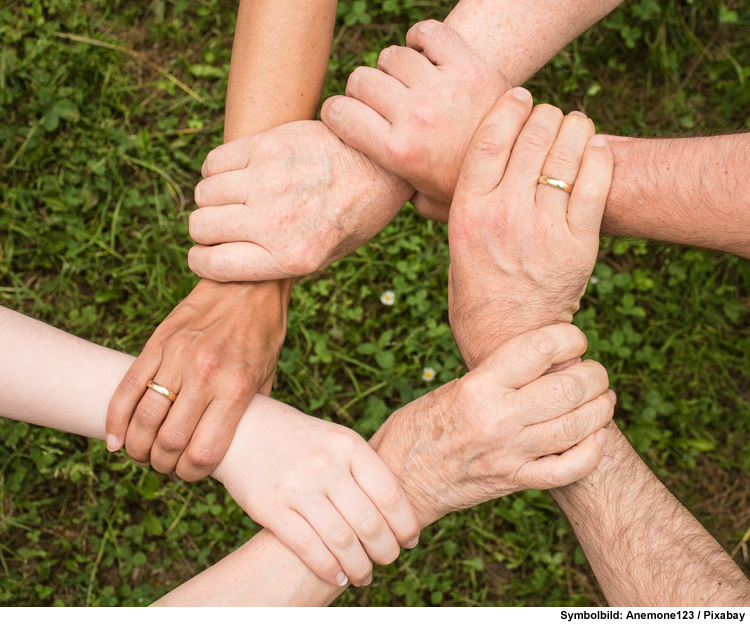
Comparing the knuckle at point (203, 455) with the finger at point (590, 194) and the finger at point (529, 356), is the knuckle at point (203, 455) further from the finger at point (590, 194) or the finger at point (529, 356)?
the finger at point (590, 194)

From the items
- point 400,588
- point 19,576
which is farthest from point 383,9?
point 19,576

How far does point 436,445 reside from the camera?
196 centimetres

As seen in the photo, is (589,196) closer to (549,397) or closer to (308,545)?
(549,397)

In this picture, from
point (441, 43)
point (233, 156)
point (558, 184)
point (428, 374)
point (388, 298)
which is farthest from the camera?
point (388, 298)

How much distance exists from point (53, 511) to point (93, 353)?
1.39 m

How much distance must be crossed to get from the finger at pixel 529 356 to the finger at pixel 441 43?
0.97 metres

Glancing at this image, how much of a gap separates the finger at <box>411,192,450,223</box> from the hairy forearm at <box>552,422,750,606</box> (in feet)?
3.23

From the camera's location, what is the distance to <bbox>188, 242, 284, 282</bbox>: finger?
7.04 ft

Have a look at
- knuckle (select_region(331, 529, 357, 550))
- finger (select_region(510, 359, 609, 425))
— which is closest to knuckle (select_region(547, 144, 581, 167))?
finger (select_region(510, 359, 609, 425))

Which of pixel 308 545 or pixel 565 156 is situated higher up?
pixel 565 156

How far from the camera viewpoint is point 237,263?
2.16m

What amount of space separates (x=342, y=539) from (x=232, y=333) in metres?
0.80

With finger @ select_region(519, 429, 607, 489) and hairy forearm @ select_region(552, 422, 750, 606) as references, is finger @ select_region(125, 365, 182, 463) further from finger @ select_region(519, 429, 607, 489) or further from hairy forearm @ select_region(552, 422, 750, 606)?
hairy forearm @ select_region(552, 422, 750, 606)

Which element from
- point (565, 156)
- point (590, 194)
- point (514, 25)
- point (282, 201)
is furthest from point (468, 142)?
point (282, 201)
